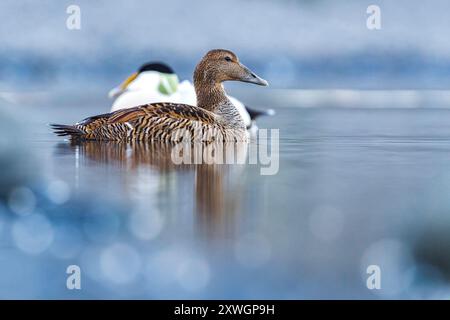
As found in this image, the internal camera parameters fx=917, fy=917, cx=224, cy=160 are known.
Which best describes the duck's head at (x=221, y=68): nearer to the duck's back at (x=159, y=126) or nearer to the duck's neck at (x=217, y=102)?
the duck's neck at (x=217, y=102)

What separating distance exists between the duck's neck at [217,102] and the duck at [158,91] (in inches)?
77.5

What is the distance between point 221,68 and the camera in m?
8.94

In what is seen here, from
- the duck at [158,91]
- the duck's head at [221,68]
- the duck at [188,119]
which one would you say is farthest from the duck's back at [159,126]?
the duck at [158,91]

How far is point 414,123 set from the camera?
39.6 ft

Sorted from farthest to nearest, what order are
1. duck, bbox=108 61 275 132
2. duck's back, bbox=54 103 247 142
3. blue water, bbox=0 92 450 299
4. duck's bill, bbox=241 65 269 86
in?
1. duck, bbox=108 61 275 132
2. duck's bill, bbox=241 65 269 86
3. duck's back, bbox=54 103 247 142
4. blue water, bbox=0 92 450 299

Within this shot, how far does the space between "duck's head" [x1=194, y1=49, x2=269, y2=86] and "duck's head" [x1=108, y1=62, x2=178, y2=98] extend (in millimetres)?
3137

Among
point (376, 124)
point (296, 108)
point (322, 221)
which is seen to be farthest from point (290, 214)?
point (296, 108)

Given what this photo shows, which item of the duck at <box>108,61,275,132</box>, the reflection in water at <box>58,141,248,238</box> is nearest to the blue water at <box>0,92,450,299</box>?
the reflection in water at <box>58,141,248,238</box>

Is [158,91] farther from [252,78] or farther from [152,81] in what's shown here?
[252,78]

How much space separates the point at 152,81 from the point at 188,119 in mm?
4296

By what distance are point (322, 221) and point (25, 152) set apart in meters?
3.89

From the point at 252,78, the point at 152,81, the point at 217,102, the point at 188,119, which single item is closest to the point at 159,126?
the point at 188,119

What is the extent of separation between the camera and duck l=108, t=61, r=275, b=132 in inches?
448

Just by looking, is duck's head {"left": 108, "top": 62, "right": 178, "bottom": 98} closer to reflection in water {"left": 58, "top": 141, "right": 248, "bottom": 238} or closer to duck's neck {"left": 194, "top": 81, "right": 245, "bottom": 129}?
duck's neck {"left": 194, "top": 81, "right": 245, "bottom": 129}
